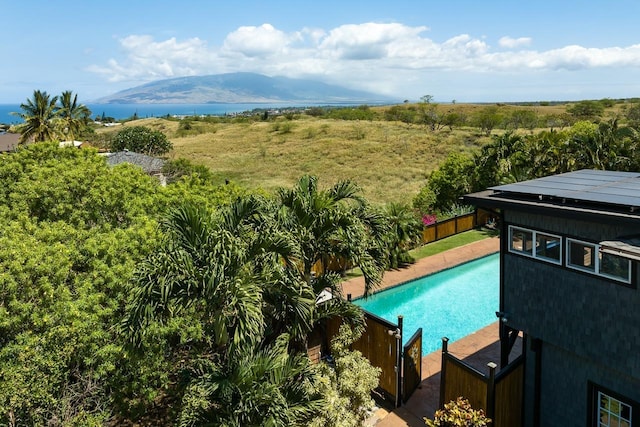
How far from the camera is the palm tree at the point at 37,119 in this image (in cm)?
3669

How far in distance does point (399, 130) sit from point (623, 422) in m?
60.5

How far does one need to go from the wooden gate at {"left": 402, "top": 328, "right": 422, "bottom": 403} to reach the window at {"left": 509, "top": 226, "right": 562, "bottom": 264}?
292 centimetres

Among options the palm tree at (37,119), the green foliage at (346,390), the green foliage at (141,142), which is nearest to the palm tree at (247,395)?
the green foliage at (346,390)

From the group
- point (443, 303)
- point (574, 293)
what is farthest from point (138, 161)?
point (574, 293)

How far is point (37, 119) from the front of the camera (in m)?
36.9

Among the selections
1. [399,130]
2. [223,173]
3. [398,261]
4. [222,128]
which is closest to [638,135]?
[398,261]

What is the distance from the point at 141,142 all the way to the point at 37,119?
16496mm

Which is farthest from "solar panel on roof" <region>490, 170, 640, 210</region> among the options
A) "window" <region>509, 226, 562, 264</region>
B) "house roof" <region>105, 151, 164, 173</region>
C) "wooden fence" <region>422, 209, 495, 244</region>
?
"house roof" <region>105, 151, 164, 173</region>

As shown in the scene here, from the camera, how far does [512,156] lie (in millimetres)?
24984

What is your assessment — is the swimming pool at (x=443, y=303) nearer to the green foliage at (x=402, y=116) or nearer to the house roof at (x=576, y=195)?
the house roof at (x=576, y=195)

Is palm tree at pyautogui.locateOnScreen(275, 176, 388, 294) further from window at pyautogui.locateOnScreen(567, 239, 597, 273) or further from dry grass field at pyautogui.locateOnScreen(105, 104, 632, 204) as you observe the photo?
dry grass field at pyautogui.locateOnScreen(105, 104, 632, 204)

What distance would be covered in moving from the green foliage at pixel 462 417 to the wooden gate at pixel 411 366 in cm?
173

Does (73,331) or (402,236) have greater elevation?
(73,331)

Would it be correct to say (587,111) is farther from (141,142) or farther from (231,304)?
(231,304)
